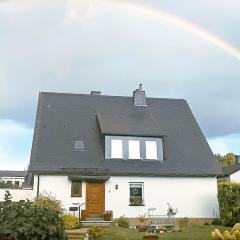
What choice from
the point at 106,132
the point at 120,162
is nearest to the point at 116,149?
the point at 120,162

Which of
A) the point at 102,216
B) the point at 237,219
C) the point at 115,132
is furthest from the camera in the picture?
the point at 115,132

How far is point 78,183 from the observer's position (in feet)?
73.4

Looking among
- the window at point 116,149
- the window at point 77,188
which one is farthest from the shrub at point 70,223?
the window at point 116,149

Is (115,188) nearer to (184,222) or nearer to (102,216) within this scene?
(102,216)

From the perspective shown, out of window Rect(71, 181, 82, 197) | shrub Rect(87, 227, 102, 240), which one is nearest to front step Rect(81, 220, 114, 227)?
window Rect(71, 181, 82, 197)

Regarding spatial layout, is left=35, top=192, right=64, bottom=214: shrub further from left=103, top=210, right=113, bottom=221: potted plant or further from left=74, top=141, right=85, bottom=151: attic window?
left=74, top=141, right=85, bottom=151: attic window

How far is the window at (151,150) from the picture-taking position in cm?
2412

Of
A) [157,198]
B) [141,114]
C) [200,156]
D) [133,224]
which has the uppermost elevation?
[141,114]

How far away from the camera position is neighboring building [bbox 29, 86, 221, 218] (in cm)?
2222

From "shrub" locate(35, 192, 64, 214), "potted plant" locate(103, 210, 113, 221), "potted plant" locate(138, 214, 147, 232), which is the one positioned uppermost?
"shrub" locate(35, 192, 64, 214)

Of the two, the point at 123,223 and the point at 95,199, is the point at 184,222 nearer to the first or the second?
the point at 123,223

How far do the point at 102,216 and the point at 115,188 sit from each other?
5.58 ft

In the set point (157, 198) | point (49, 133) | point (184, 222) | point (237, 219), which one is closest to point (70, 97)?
point (49, 133)

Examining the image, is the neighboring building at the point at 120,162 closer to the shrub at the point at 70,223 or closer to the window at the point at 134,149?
the window at the point at 134,149
